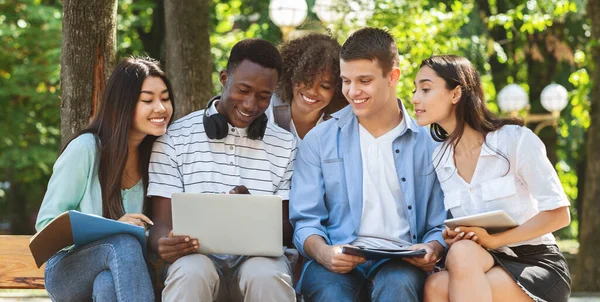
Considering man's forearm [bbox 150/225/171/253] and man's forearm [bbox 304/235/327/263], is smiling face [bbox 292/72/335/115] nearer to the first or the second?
man's forearm [bbox 304/235/327/263]

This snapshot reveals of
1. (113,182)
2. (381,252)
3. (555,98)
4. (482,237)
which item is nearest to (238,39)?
(555,98)

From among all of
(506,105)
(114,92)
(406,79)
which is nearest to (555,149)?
(506,105)

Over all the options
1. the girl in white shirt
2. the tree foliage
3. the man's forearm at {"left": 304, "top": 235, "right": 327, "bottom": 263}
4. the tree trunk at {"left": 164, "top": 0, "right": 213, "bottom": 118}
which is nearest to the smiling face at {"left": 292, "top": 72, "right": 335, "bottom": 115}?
the girl in white shirt

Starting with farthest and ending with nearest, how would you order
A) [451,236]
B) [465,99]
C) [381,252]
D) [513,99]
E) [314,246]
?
1. [513,99]
2. [465,99]
3. [314,246]
4. [451,236]
5. [381,252]

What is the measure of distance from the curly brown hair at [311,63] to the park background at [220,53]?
1.05 feet

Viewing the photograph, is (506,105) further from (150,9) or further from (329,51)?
(329,51)

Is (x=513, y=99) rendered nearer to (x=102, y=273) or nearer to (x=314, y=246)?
(x=314, y=246)

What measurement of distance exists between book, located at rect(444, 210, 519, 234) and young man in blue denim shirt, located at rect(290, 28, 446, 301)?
0.25m

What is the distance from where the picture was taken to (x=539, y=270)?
3826 millimetres

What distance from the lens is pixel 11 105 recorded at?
14.3 metres

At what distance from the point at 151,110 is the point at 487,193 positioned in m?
1.68

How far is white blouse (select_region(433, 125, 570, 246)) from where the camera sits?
12.7 feet

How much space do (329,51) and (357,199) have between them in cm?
109

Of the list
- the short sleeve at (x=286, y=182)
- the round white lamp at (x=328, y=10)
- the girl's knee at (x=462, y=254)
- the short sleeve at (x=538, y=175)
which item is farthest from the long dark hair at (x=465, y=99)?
the round white lamp at (x=328, y=10)
